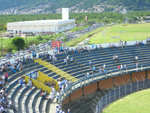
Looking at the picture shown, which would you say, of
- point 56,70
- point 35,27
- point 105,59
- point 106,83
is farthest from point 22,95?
point 35,27

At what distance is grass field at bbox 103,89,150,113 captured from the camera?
73.8 feet

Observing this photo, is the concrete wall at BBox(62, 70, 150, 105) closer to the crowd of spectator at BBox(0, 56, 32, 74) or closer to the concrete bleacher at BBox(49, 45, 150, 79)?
the concrete bleacher at BBox(49, 45, 150, 79)

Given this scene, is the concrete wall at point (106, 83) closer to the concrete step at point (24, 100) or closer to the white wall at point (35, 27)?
the concrete step at point (24, 100)

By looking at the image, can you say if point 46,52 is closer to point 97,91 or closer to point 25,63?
point 25,63

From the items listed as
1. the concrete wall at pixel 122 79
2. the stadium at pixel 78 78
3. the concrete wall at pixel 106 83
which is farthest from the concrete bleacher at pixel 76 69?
the concrete wall at pixel 106 83

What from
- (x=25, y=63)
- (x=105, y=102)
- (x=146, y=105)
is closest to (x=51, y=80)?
(x=25, y=63)

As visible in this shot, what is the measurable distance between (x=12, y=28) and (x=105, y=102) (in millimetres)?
59899

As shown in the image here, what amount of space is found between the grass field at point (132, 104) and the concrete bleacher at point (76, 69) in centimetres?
230

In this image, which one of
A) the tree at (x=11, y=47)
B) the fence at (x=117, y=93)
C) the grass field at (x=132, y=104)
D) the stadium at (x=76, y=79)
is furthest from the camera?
the tree at (x=11, y=47)

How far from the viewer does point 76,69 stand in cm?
3052

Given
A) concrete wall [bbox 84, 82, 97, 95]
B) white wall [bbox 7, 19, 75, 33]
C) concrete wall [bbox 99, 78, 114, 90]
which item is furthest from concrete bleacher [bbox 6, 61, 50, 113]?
white wall [bbox 7, 19, 75, 33]

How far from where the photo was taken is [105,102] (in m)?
23.5

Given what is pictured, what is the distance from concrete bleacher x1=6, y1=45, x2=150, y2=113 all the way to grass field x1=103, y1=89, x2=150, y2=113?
90.6 inches

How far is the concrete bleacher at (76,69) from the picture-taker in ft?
67.3
